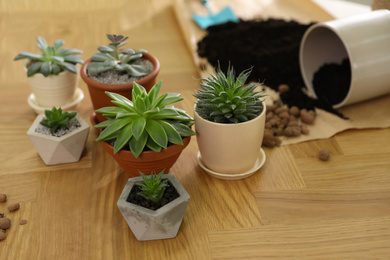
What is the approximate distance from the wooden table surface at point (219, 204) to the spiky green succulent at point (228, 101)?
229mm

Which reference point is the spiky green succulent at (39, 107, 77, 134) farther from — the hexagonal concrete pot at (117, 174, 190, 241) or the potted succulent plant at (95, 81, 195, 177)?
the hexagonal concrete pot at (117, 174, 190, 241)

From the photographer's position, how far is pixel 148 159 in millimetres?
1361

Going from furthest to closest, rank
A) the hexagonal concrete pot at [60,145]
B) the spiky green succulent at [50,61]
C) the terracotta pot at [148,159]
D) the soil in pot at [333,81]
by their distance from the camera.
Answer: the soil in pot at [333,81], the spiky green succulent at [50,61], the hexagonal concrete pot at [60,145], the terracotta pot at [148,159]

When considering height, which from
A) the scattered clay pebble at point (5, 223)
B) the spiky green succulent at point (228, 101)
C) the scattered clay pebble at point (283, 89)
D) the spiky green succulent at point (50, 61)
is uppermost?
the spiky green succulent at point (228, 101)

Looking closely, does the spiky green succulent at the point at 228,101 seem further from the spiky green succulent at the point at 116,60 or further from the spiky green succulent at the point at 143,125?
the spiky green succulent at the point at 116,60

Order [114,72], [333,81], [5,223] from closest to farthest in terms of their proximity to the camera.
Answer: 1. [5,223]
2. [114,72]
3. [333,81]

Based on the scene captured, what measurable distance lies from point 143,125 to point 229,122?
26cm

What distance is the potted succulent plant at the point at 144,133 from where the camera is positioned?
1.33 meters

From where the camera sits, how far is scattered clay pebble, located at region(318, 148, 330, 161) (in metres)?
1.57

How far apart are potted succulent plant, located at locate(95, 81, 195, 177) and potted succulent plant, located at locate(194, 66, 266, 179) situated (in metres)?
0.07

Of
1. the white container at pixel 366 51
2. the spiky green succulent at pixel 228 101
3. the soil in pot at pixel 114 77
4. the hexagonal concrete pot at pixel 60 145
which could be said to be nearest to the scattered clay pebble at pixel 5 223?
the hexagonal concrete pot at pixel 60 145

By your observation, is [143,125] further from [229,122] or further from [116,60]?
[116,60]

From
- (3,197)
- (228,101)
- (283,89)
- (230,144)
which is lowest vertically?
(3,197)

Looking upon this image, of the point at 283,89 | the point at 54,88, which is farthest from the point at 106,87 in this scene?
the point at 283,89
